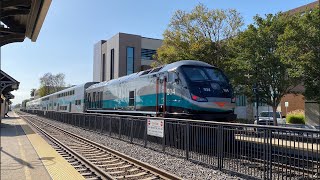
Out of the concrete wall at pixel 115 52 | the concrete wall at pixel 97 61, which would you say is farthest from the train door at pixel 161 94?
the concrete wall at pixel 97 61

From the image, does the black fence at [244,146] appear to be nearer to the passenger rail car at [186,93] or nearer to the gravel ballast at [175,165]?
Result: the gravel ballast at [175,165]

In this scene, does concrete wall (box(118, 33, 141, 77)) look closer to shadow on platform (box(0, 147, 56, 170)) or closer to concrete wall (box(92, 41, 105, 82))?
concrete wall (box(92, 41, 105, 82))

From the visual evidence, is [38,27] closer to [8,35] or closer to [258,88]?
[8,35]

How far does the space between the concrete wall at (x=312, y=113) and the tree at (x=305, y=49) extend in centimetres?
1626

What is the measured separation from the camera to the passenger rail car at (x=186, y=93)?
48.2 feet

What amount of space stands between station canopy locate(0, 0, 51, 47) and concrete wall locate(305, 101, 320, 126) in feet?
103

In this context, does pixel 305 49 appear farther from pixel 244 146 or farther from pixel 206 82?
pixel 244 146

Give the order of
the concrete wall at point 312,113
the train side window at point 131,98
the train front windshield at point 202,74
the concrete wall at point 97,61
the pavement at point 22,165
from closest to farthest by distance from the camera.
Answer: the pavement at point 22,165, the train front windshield at point 202,74, the train side window at point 131,98, the concrete wall at point 312,113, the concrete wall at point 97,61

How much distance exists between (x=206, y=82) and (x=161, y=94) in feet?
7.43

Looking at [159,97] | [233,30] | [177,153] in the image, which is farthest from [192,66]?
[233,30]

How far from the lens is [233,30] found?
104 ft

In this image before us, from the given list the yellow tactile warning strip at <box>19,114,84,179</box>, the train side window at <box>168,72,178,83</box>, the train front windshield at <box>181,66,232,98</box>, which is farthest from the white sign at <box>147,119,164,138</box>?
the yellow tactile warning strip at <box>19,114,84,179</box>

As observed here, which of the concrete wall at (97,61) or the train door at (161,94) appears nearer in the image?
the train door at (161,94)

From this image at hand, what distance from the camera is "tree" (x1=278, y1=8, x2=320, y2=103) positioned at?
18703mm
